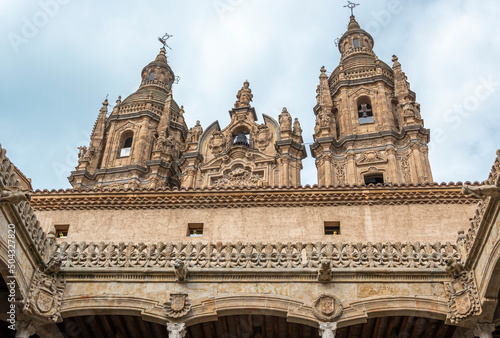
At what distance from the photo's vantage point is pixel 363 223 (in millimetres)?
19219

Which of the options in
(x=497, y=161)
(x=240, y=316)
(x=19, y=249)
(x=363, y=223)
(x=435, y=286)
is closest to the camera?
(x=497, y=161)

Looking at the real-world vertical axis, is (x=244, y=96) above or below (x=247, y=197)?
above

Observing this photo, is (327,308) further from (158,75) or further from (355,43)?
(158,75)

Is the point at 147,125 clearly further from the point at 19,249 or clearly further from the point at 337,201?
the point at 19,249

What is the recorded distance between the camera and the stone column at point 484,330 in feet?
40.7

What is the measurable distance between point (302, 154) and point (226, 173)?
4.36m

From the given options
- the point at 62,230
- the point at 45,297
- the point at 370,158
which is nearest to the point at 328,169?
the point at 370,158

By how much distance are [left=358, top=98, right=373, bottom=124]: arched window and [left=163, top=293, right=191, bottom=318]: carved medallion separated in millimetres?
20710

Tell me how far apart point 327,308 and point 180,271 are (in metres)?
3.74

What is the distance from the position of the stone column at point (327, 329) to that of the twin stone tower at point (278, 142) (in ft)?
41.9

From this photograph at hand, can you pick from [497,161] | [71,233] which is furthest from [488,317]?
[71,233]

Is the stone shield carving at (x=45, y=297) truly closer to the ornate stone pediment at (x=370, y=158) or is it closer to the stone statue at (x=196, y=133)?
the ornate stone pediment at (x=370, y=158)

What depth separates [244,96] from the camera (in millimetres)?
34062

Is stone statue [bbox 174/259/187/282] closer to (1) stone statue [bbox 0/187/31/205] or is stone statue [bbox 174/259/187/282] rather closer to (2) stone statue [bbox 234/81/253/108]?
(1) stone statue [bbox 0/187/31/205]
